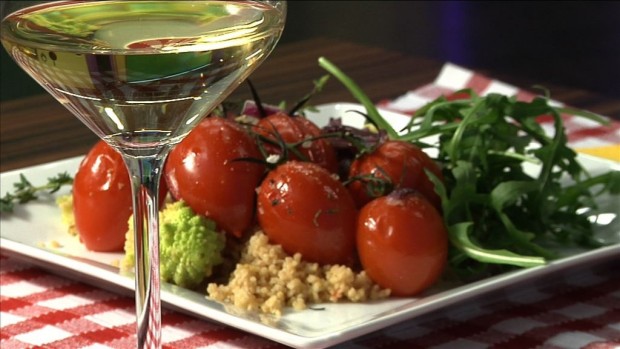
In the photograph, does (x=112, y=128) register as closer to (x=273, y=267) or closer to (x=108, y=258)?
(x=273, y=267)

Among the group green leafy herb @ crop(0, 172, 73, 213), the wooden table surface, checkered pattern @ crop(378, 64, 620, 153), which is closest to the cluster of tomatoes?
green leafy herb @ crop(0, 172, 73, 213)

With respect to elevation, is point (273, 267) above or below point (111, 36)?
below

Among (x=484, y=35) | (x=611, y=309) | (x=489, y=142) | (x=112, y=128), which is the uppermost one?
(x=112, y=128)

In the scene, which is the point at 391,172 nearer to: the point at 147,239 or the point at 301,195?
the point at 301,195

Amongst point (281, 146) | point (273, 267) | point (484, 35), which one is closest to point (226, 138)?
point (281, 146)

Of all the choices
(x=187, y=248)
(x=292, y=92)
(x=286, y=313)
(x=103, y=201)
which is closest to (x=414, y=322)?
(x=286, y=313)

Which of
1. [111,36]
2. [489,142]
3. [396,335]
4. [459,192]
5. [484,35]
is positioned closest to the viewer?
[111,36]

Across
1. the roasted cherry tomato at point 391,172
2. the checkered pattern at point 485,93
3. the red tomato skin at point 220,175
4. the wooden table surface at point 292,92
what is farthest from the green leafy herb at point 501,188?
the wooden table surface at point 292,92
